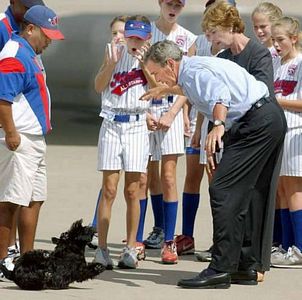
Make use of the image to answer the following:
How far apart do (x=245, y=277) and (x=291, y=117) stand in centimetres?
A: 136

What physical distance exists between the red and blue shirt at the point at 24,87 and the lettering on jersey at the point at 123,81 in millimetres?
729

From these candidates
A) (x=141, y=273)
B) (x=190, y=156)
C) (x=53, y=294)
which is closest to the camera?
(x=53, y=294)

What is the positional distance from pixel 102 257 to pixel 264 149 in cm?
142

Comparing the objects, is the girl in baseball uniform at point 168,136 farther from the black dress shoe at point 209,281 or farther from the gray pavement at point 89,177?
the black dress shoe at point 209,281

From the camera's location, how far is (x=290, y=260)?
27.7 ft

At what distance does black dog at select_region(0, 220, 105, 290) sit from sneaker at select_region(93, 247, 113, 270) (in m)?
0.66

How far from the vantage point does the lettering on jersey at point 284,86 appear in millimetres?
8539

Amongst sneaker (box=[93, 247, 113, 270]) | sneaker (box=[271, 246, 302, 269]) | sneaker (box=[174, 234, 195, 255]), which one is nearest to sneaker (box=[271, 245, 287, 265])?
sneaker (box=[271, 246, 302, 269])

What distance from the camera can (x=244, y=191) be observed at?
7.53 m

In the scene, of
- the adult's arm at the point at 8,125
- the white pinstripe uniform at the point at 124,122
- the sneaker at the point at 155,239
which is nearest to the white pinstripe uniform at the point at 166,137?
Answer: the white pinstripe uniform at the point at 124,122

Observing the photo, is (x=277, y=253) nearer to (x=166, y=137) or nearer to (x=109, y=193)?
(x=166, y=137)

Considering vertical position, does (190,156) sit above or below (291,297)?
above

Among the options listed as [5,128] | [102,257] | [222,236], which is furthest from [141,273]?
[5,128]

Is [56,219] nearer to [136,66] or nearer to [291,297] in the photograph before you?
[136,66]
